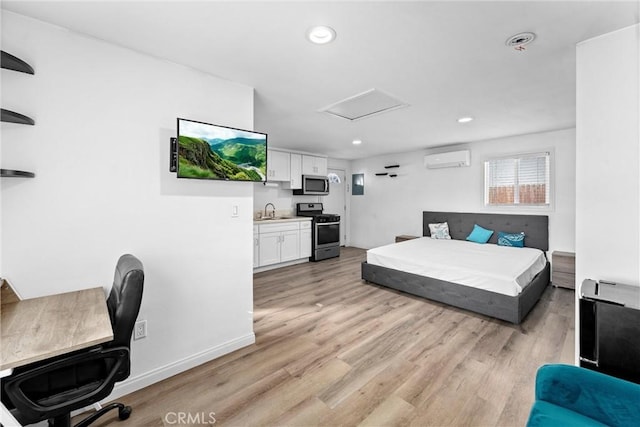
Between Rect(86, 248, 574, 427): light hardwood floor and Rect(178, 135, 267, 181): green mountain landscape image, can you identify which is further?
Rect(178, 135, 267, 181): green mountain landscape image

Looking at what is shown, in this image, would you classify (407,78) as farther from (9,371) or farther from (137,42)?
(9,371)

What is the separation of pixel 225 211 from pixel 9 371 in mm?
1564

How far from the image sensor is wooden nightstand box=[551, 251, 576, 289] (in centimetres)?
390

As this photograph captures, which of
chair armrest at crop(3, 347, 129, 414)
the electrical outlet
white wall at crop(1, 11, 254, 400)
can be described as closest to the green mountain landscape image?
white wall at crop(1, 11, 254, 400)

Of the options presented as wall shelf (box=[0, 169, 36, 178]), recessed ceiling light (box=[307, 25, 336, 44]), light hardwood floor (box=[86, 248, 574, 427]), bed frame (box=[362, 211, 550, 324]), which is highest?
recessed ceiling light (box=[307, 25, 336, 44])

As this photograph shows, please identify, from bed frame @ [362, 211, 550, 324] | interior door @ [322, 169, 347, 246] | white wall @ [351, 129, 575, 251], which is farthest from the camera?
interior door @ [322, 169, 347, 246]

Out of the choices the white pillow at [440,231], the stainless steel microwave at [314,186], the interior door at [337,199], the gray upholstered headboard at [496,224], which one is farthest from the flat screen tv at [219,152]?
the interior door at [337,199]

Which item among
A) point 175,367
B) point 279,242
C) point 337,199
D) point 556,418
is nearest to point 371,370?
point 556,418

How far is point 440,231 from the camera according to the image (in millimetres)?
5387

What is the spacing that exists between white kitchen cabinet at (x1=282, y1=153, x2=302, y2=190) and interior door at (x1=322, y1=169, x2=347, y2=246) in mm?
1246

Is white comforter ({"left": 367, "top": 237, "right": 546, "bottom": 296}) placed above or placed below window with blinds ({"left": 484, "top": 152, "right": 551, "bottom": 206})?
below

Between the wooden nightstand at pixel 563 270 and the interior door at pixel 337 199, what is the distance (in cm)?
458

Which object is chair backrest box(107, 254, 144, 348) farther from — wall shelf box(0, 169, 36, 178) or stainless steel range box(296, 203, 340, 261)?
stainless steel range box(296, 203, 340, 261)

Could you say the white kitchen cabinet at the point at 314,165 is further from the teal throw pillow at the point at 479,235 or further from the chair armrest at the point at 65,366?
the chair armrest at the point at 65,366
